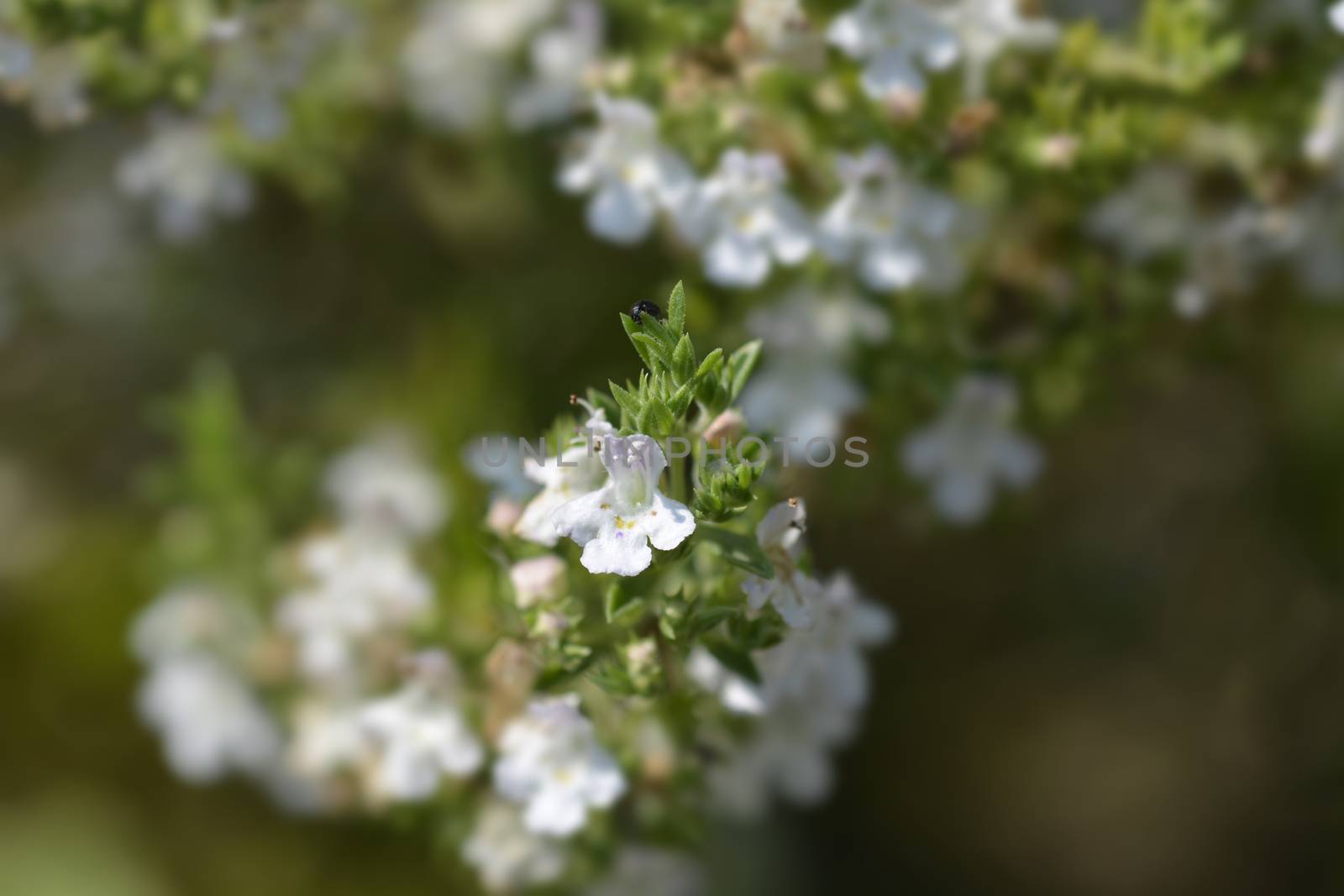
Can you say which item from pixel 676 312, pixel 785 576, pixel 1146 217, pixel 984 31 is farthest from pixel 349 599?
pixel 1146 217

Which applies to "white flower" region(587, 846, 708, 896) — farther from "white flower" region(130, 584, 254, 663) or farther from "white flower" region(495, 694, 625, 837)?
"white flower" region(130, 584, 254, 663)

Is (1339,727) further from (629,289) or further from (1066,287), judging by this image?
(629,289)

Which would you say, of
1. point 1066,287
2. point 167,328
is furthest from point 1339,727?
point 167,328

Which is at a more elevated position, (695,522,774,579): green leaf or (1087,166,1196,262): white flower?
(1087,166,1196,262): white flower

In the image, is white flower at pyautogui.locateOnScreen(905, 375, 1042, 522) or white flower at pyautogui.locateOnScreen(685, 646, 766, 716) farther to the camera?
white flower at pyautogui.locateOnScreen(905, 375, 1042, 522)

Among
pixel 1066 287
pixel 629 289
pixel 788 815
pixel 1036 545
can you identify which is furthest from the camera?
pixel 1036 545

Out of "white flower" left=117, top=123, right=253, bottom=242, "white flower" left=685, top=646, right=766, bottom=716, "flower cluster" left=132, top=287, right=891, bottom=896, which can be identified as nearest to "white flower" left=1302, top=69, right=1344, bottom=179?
"flower cluster" left=132, top=287, right=891, bottom=896
